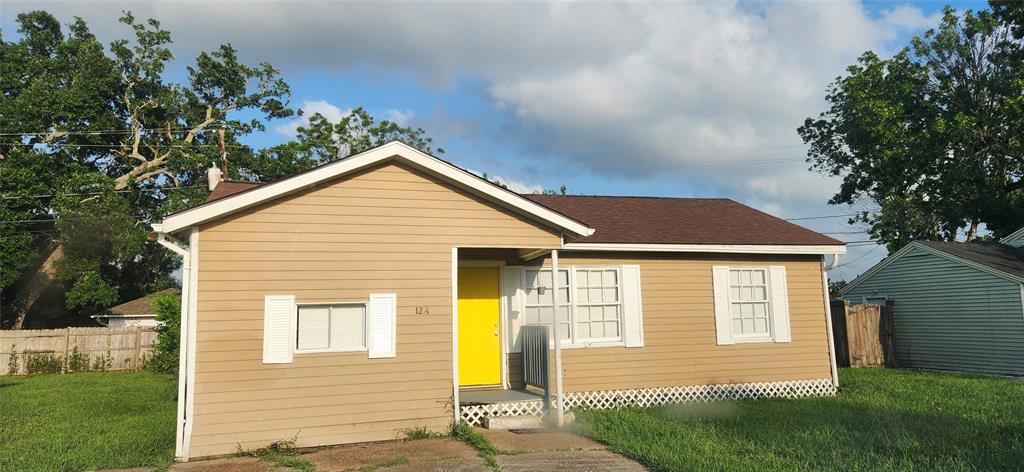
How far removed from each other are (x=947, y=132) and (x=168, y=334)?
2620 cm

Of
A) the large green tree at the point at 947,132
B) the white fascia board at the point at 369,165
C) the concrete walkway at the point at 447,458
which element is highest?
the large green tree at the point at 947,132

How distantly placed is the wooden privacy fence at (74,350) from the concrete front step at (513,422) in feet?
50.9

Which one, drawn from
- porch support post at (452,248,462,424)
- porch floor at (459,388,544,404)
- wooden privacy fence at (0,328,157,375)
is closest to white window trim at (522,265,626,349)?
porch floor at (459,388,544,404)

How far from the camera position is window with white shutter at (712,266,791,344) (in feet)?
36.7

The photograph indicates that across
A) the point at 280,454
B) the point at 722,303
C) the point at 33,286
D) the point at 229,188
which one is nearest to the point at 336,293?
the point at 280,454

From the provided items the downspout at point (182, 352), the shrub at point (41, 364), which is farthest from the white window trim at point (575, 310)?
the shrub at point (41, 364)

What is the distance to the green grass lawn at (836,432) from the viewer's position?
251 inches

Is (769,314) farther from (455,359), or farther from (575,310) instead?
(455,359)

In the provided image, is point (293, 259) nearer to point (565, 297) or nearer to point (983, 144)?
point (565, 297)

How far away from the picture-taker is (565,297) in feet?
34.3

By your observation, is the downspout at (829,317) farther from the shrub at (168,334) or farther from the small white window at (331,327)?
the shrub at (168,334)

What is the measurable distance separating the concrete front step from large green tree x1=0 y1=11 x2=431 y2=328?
18.9 metres

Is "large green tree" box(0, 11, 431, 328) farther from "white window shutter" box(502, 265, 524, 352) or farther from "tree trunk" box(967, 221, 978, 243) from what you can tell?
"tree trunk" box(967, 221, 978, 243)

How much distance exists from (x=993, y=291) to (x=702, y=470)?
12.6 m
